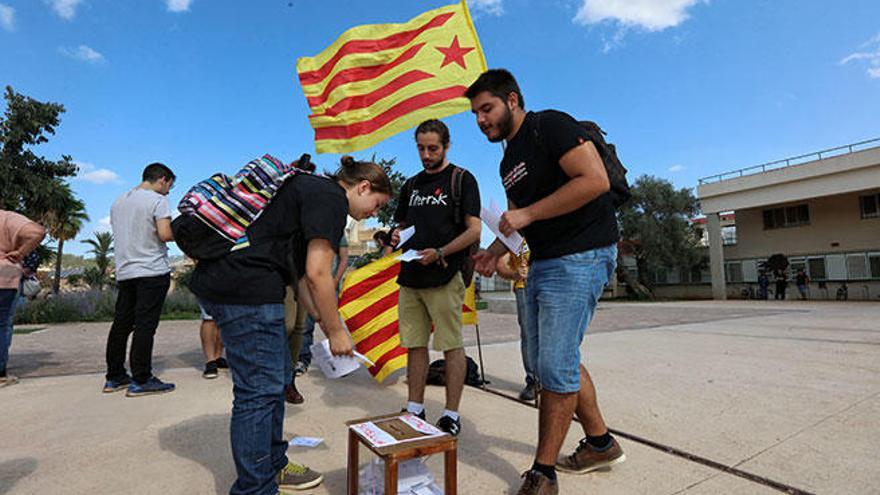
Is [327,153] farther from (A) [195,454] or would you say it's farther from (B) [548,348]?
(B) [548,348]

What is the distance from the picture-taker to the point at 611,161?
7.17 ft

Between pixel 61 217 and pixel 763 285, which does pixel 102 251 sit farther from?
pixel 763 285

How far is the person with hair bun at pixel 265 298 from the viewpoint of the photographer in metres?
1.74

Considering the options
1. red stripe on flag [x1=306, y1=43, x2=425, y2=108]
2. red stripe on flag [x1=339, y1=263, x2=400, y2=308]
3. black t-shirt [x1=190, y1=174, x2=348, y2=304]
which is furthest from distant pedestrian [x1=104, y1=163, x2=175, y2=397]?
black t-shirt [x1=190, y1=174, x2=348, y2=304]

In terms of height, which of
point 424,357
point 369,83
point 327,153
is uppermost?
point 369,83

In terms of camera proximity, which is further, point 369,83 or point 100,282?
point 100,282

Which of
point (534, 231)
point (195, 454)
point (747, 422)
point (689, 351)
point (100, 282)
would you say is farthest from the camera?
point (100, 282)

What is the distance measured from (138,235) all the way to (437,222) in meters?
2.48

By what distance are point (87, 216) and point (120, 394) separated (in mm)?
26561

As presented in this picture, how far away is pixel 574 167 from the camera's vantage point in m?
1.88

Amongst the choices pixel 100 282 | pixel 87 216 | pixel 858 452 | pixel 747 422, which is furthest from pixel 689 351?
pixel 100 282

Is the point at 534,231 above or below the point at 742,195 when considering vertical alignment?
below

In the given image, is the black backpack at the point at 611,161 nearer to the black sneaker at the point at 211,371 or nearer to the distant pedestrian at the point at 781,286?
the black sneaker at the point at 211,371

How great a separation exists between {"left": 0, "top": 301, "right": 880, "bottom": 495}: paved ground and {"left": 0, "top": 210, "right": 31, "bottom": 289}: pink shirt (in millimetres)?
886
